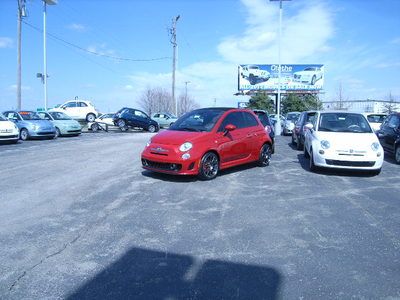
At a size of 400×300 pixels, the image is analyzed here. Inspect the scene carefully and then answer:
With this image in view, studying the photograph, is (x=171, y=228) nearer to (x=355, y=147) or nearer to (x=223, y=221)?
(x=223, y=221)

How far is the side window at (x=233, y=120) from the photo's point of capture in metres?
8.55

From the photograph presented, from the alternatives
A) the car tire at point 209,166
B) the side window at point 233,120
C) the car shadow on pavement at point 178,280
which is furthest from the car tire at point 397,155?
the car shadow on pavement at point 178,280

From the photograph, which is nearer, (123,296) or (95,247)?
(123,296)

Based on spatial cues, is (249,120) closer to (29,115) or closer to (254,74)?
(29,115)

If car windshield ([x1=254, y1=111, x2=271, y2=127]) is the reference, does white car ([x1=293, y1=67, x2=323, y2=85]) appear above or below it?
above

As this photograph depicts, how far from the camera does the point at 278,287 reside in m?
3.31

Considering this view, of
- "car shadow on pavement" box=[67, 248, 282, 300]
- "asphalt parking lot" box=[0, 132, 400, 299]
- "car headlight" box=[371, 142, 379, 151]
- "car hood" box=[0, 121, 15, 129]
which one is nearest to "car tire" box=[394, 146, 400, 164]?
"car headlight" box=[371, 142, 379, 151]

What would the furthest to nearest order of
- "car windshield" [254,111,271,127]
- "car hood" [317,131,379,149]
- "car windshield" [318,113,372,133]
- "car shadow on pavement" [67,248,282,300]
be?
1. "car windshield" [254,111,271,127]
2. "car windshield" [318,113,372,133]
3. "car hood" [317,131,379,149]
4. "car shadow on pavement" [67,248,282,300]

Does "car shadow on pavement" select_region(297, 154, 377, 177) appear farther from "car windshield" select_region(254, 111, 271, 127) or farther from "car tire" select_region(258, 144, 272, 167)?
"car windshield" select_region(254, 111, 271, 127)

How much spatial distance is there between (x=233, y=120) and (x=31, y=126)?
541 inches

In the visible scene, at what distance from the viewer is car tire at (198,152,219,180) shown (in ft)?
25.5

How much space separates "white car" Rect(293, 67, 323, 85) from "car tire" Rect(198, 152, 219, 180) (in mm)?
48447

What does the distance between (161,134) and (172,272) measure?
5.11m

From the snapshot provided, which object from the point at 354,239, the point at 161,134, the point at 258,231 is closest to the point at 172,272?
the point at 258,231
